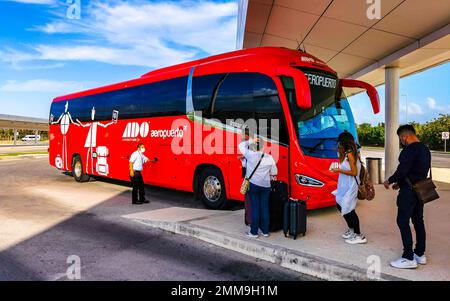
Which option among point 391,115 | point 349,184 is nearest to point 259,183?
point 349,184

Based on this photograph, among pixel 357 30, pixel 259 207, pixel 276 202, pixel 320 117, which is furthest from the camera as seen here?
pixel 357 30

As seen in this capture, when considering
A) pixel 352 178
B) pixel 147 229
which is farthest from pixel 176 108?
pixel 352 178

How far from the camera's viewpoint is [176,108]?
950 cm

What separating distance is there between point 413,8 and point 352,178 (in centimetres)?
580

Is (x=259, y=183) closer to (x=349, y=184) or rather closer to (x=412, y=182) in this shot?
(x=349, y=184)

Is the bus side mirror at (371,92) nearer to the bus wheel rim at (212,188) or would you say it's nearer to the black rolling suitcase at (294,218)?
the bus wheel rim at (212,188)

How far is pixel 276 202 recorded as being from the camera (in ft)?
20.7

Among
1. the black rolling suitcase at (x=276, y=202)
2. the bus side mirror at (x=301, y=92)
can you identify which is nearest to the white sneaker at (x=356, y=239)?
the black rolling suitcase at (x=276, y=202)

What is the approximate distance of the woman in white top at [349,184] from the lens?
5523mm

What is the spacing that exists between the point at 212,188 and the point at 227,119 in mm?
1746

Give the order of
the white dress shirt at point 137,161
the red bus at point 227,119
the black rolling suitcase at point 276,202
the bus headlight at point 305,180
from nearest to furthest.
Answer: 1. the black rolling suitcase at point 276,202
2. the bus headlight at point 305,180
3. the red bus at point 227,119
4. the white dress shirt at point 137,161

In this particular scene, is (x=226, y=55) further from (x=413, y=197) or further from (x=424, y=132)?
(x=424, y=132)

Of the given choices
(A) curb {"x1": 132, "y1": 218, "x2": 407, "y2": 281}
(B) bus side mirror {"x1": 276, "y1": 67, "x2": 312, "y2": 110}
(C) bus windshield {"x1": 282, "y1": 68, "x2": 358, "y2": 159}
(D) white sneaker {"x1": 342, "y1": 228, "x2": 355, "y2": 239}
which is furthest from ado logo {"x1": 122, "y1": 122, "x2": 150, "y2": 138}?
(D) white sneaker {"x1": 342, "y1": 228, "x2": 355, "y2": 239}

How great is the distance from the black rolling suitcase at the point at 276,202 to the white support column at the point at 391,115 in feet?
29.5
